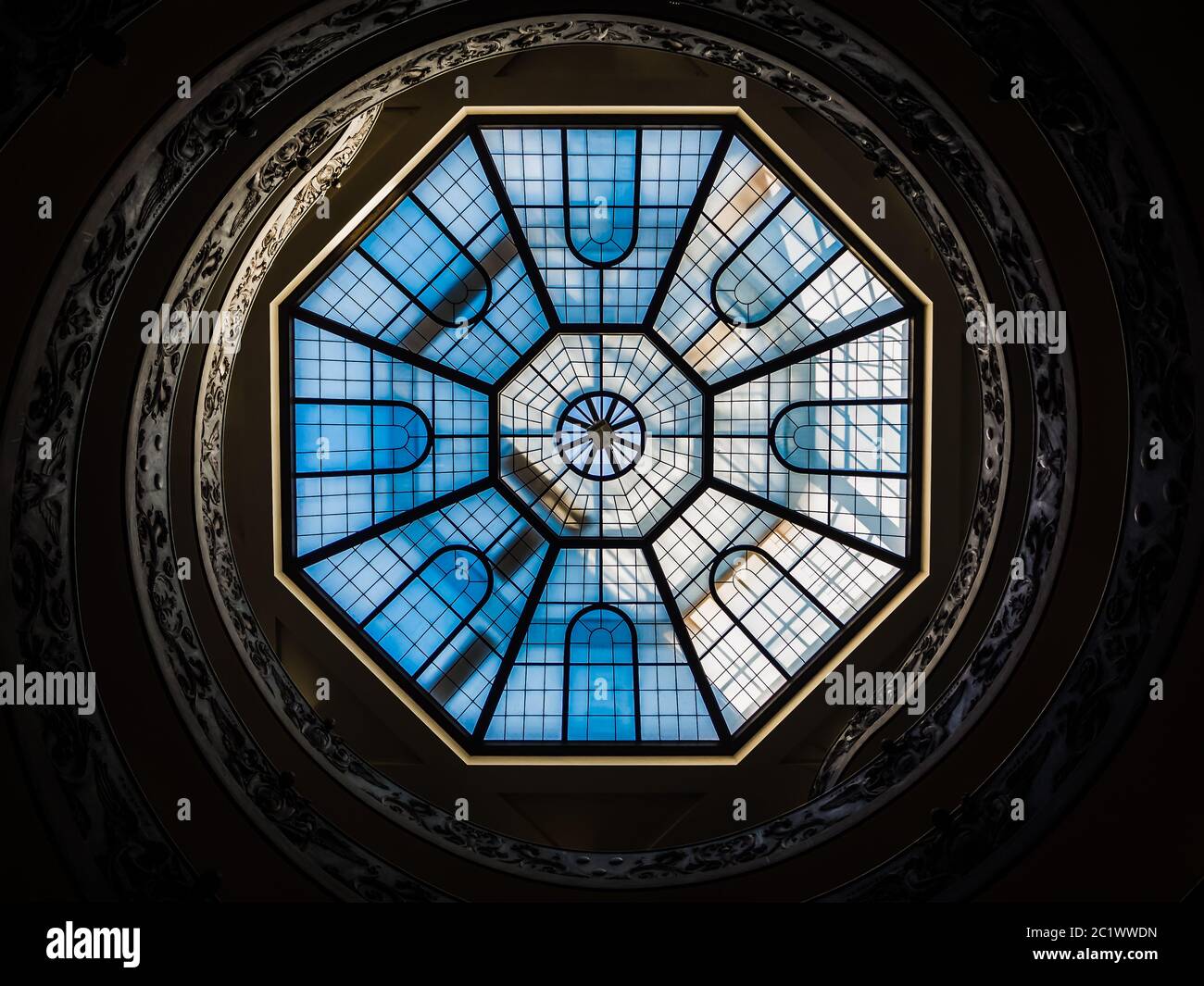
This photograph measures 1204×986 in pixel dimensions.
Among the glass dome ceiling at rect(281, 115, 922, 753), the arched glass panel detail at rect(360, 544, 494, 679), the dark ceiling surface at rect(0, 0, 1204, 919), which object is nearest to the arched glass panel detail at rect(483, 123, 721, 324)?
the glass dome ceiling at rect(281, 115, 922, 753)

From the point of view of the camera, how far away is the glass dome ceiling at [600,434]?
13961 millimetres

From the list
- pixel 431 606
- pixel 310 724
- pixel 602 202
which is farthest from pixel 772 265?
pixel 310 724

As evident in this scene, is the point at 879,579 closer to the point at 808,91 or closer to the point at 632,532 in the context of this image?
the point at 632,532

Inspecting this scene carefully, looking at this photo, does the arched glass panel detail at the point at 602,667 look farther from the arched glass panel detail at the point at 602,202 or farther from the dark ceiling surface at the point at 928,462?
the arched glass panel detail at the point at 602,202

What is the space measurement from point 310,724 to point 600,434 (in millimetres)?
7265

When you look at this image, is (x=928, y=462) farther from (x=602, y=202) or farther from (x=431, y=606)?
(x=431, y=606)

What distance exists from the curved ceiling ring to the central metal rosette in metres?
5.32

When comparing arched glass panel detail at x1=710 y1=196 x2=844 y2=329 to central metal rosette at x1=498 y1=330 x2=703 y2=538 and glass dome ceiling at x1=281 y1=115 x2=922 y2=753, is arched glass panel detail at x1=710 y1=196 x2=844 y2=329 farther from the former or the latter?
central metal rosette at x1=498 y1=330 x2=703 y2=538

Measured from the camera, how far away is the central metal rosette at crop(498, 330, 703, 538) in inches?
607

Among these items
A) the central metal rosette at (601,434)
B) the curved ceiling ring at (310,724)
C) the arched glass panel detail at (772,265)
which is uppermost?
the arched glass panel detail at (772,265)

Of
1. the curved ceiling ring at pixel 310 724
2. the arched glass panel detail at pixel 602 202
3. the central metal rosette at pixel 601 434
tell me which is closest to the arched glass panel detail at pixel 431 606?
the central metal rosette at pixel 601 434

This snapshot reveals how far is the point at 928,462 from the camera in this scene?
44.2ft

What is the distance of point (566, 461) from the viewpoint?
15.7 metres

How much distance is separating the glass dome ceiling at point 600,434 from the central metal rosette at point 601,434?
50mm
